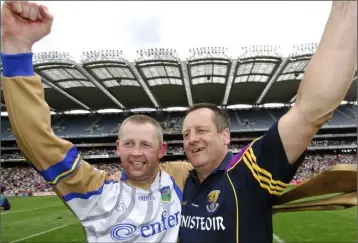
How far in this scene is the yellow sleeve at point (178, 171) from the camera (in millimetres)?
2543

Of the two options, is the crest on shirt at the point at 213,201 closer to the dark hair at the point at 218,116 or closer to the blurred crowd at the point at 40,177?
the dark hair at the point at 218,116

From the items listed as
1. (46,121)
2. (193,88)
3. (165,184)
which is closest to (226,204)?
(165,184)

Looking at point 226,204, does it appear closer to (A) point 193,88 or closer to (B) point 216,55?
(B) point 216,55

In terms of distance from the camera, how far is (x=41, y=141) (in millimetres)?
1830

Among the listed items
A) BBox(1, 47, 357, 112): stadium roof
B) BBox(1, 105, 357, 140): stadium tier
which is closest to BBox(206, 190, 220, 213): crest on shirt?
BBox(1, 47, 357, 112): stadium roof

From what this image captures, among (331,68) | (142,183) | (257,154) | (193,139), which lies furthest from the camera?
(142,183)

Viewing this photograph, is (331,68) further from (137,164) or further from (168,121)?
(168,121)

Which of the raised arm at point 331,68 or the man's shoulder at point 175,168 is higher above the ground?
the raised arm at point 331,68

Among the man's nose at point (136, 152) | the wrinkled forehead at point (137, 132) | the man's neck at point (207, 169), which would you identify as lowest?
the man's neck at point (207, 169)

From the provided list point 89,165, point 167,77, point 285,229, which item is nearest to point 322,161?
point 167,77

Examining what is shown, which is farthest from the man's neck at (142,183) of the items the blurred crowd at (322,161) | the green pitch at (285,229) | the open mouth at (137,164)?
the blurred crowd at (322,161)

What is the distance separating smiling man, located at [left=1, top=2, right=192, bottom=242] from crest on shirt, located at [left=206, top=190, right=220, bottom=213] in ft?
0.89

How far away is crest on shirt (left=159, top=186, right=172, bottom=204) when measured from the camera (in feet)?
7.71

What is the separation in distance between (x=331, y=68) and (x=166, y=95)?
4157cm
